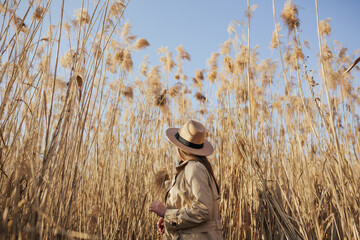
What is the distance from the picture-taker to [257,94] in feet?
10.3

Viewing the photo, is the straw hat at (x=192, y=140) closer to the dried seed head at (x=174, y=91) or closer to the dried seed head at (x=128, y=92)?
the dried seed head at (x=128, y=92)

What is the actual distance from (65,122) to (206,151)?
1074 millimetres

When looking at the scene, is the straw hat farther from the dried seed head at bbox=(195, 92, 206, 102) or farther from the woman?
the dried seed head at bbox=(195, 92, 206, 102)

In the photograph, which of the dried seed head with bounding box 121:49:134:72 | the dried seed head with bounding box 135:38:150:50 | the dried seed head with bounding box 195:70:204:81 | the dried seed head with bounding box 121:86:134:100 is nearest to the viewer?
the dried seed head with bounding box 121:49:134:72

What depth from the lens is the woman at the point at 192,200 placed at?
1706mm

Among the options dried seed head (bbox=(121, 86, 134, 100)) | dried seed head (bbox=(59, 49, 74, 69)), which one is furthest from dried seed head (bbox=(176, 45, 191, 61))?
dried seed head (bbox=(59, 49, 74, 69))

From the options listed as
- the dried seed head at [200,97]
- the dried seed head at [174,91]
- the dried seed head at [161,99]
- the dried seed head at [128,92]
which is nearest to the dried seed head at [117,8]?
the dried seed head at [128,92]

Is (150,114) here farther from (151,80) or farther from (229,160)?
(229,160)

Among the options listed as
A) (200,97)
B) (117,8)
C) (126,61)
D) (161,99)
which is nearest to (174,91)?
(161,99)

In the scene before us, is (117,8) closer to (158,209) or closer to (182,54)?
(158,209)

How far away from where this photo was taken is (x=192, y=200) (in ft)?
5.88

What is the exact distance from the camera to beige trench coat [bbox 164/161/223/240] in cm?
170

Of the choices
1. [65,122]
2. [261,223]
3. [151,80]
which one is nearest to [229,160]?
[261,223]

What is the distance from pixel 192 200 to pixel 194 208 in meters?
0.10
